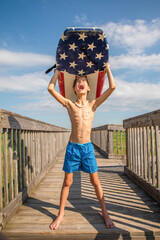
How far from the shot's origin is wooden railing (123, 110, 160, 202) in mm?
2946

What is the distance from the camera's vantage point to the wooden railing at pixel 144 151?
2946 millimetres

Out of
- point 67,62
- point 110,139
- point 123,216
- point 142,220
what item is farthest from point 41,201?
point 110,139

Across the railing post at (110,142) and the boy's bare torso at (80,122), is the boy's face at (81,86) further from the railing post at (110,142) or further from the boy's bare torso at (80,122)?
the railing post at (110,142)

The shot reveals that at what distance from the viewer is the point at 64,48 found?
2846 millimetres

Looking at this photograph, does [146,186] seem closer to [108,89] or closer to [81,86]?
[108,89]

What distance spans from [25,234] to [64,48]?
243 centimetres

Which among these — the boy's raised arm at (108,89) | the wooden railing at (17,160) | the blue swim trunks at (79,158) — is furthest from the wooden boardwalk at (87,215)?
the boy's raised arm at (108,89)

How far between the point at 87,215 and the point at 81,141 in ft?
3.29

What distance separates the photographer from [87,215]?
264cm

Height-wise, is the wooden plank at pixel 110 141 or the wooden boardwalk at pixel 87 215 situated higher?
the wooden plank at pixel 110 141

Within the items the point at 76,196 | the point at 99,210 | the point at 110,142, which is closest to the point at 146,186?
the point at 99,210

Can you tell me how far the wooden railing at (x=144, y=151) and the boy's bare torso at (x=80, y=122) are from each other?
1.04m

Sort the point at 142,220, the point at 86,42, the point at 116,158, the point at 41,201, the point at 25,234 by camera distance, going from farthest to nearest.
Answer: the point at 116,158 → the point at 41,201 → the point at 86,42 → the point at 142,220 → the point at 25,234

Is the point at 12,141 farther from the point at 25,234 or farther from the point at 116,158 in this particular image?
the point at 116,158
